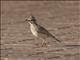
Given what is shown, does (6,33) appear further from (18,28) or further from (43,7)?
(43,7)

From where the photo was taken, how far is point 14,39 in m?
17.4

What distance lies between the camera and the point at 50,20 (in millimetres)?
22672

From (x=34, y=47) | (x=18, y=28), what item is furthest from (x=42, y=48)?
(x=18, y=28)

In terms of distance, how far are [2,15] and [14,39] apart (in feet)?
24.4

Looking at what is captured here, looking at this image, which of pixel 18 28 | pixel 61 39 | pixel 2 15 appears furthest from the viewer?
pixel 2 15

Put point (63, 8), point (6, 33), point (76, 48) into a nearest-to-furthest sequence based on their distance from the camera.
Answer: point (76, 48)
point (6, 33)
point (63, 8)

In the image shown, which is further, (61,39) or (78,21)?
(78,21)

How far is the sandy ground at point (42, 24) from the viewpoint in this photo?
14.8 m

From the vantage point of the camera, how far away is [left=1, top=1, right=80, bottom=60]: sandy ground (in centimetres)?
1477

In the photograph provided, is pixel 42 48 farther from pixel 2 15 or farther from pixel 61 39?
pixel 2 15

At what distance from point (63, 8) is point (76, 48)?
1186 centimetres

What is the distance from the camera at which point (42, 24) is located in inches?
849

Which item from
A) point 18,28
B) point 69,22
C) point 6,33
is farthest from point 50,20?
point 6,33

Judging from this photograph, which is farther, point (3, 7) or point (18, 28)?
point (3, 7)
